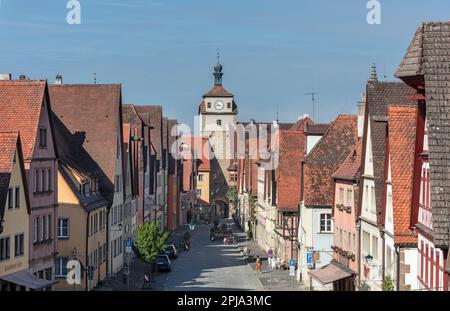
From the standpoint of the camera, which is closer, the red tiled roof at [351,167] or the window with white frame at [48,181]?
the red tiled roof at [351,167]

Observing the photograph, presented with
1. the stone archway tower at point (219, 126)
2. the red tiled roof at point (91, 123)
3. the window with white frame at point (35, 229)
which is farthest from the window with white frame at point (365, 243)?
the stone archway tower at point (219, 126)

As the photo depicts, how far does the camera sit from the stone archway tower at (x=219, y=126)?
150m

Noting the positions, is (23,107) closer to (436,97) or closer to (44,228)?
(44,228)

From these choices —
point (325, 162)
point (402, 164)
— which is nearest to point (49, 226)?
point (325, 162)

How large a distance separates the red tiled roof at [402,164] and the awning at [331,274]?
9.74 metres

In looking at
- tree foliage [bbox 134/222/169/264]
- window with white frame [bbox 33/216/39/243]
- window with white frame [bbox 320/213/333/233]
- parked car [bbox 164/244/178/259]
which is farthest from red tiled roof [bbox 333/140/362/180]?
parked car [bbox 164/244/178/259]

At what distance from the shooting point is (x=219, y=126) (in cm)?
17062

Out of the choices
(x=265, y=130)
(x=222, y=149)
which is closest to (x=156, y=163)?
(x=265, y=130)

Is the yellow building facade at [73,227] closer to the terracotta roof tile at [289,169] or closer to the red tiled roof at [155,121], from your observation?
the terracotta roof tile at [289,169]

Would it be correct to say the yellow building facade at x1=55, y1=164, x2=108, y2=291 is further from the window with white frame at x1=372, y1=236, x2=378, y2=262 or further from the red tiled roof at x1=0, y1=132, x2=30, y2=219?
the window with white frame at x1=372, y1=236, x2=378, y2=262

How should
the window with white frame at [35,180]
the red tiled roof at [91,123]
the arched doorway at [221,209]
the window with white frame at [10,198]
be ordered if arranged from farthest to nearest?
the arched doorway at [221,209], the red tiled roof at [91,123], the window with white frame at [35,180], the window with white frame at [10,198]

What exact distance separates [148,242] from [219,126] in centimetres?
11112

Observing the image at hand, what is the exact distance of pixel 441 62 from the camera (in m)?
20.1
